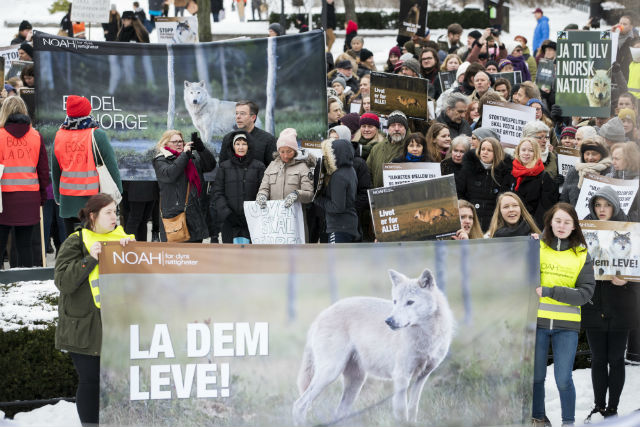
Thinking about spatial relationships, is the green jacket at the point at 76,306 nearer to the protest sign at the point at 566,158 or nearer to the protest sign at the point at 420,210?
the protest sign at the point at 420,210

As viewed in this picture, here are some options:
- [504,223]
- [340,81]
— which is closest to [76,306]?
[504,223]

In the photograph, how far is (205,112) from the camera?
1084cm

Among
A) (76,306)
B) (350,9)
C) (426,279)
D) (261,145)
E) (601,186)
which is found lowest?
(76,306)

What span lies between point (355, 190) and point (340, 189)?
182 millimetres

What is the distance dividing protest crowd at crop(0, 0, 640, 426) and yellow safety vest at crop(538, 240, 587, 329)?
1 centimetres

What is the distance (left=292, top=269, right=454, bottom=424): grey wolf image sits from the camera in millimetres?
6504

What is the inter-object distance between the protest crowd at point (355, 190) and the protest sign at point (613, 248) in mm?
125

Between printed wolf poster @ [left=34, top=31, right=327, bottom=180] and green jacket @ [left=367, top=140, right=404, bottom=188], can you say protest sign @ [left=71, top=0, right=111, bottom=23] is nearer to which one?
printed wolf poster @ [left=34, top=31, right=327, bottom=180]

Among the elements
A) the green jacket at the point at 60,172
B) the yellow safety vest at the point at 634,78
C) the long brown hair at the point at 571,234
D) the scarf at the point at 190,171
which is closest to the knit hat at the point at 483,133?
the scarf at the point at 190,171

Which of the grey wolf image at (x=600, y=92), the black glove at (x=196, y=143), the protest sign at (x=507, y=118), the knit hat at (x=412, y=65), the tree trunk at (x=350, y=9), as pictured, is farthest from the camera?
the tree trunk at (x=350, y=9)

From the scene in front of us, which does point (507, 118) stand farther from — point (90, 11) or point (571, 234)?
point (90, 11)

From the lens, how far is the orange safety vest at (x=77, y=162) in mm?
9289

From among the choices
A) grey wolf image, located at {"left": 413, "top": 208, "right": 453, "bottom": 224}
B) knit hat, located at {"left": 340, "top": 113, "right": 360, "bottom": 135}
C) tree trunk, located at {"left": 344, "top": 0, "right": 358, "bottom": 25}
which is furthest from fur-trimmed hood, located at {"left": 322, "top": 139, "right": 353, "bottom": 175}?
tree trunk, located at {"left": 344, "top": 0, "right": 358, "bottom": 25}

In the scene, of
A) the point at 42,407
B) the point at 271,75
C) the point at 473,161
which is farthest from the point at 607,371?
the point at 271,75
